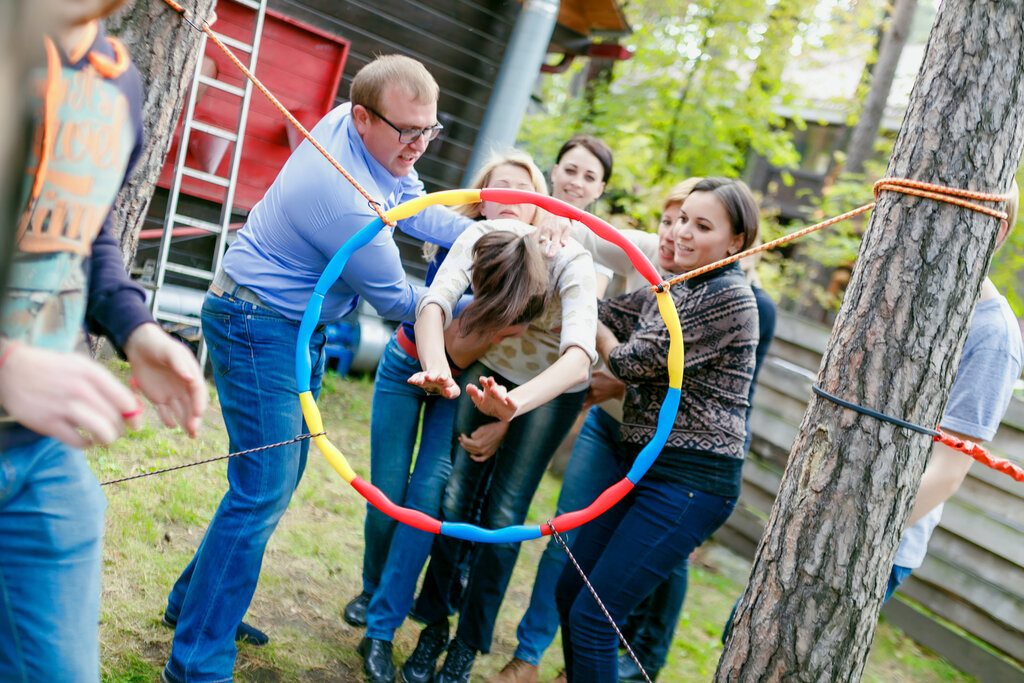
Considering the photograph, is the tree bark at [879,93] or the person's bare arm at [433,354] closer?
the person's bare arm at [433,354]

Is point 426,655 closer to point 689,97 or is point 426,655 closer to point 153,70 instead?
point 153,70

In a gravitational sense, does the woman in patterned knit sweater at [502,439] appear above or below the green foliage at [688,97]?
below

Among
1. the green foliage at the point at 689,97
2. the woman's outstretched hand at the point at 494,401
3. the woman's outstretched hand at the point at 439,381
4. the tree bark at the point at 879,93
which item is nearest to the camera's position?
the woman's outstretched hand at the point at 494,401

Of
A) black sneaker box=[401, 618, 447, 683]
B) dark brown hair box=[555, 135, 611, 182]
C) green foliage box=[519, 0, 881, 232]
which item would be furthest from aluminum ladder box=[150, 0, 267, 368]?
green foliage box=[519, 0, 881, 232]

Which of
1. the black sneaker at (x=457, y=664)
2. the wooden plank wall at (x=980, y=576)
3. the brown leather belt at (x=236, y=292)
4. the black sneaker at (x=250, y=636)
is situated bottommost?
the black sneaker at (x=250, y=636)

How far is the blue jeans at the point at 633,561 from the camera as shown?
2652 mm

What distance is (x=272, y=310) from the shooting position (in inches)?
98.0

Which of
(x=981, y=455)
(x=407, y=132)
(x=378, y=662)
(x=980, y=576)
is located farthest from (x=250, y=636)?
(x=980, y=576)

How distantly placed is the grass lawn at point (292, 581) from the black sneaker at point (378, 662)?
3.0 inches

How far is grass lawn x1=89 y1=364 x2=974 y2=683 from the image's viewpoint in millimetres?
2932

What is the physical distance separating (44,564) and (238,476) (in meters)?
1.20

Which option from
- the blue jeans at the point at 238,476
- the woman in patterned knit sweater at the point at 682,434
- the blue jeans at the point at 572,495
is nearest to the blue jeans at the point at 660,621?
the blue jeans at the point at 572,495

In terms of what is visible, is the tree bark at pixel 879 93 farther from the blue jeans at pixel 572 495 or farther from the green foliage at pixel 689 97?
the blue jeans at pixel 572 495

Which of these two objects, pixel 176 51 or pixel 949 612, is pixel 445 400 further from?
pixel 949 612
